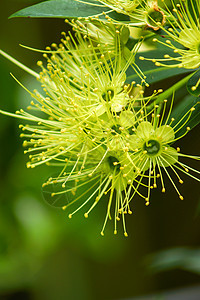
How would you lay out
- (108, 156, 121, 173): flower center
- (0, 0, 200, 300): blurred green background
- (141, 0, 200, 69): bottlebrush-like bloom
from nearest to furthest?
1. (141, 0, 200, 69): bottlebrush-like bloom
2. (108, 156, 121, 173): flower center
3. (0, 0, 200, 300): blurred green background

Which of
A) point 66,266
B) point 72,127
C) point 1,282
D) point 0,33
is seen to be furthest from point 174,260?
point 0,33

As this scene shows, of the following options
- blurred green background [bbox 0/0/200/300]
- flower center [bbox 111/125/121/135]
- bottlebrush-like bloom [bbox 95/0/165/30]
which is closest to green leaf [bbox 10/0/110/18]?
bottlebrush-like bloom [bbox 95/0/165/30]

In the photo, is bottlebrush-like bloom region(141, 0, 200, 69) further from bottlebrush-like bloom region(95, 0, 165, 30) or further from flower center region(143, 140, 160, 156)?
flower center region(143, 140, 160, 156)

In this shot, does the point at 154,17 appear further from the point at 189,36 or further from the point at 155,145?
the point at 155,145

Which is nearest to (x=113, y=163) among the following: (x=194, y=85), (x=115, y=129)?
(x=115, y=129)

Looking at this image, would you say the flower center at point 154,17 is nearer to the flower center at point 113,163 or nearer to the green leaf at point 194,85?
the green leaf at point 194,85

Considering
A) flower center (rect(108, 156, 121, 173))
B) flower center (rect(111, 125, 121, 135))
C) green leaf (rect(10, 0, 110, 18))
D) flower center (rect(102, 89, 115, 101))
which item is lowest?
flower center (rect(108, 156, 121, 173))

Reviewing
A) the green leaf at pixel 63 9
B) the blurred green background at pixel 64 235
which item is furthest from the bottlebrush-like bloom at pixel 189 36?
the blurred green background at pixel 64 235
